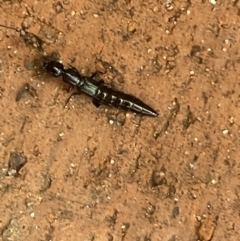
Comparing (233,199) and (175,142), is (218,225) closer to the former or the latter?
(233,199)

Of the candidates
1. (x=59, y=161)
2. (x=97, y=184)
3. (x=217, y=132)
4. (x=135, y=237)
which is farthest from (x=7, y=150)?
(x=217, y=132)

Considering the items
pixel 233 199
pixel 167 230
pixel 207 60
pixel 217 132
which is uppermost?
pixel 207 60

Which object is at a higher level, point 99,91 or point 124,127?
point 99,91

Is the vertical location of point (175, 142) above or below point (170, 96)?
below
